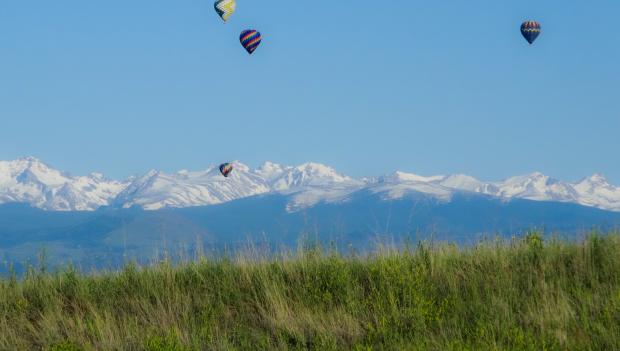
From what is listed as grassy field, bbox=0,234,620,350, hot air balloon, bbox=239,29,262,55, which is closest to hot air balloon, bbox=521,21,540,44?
hot air balloon, bbox=239,29,262,55

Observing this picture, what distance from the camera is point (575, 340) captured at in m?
11.2

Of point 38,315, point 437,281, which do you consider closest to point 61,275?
point 38,315

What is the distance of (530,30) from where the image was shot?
66.1 m

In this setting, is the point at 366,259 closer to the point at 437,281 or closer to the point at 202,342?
the point at 437,281

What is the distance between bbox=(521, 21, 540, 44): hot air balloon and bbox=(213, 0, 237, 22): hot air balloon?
26108 mm

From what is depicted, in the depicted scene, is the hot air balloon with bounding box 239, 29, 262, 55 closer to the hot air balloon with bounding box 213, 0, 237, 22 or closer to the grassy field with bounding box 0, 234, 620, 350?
the hot air balloon with bounding box 213, 0, 237, 22

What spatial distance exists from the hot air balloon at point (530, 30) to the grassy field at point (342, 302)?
54.2 m

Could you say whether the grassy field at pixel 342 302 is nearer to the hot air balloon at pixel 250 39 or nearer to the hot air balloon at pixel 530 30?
the hot air balloon at pixel 530 30

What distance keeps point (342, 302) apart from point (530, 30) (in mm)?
57425

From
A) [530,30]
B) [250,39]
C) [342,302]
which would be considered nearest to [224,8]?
→ [250,39]

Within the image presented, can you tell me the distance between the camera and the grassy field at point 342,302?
1178 centimetres

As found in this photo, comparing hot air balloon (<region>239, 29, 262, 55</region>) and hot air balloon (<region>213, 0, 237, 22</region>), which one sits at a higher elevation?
hot air balloon (<region>213, 0, 237, 22</region>)

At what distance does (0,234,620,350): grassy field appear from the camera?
11781 mm

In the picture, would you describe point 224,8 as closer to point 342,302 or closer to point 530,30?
point 530,30
